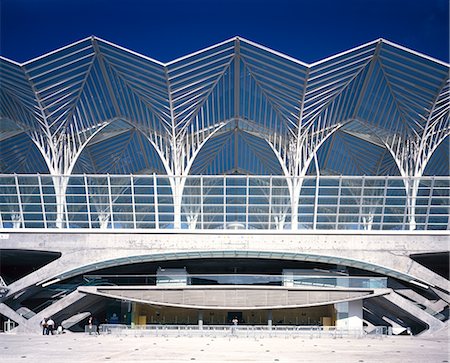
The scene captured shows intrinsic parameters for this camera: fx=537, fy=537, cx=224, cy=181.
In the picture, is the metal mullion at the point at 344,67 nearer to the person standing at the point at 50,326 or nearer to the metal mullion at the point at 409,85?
the metal mullion at the point at 409,85

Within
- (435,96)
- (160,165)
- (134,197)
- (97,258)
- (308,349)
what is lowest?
(308,349)

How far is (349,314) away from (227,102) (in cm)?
2277

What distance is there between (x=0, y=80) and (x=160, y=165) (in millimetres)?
27916

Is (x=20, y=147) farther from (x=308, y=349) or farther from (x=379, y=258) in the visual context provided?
(x=308, y=349)

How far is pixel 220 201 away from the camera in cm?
4944

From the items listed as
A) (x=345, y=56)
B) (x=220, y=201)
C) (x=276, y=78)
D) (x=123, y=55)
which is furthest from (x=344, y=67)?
(x=123, y=55)

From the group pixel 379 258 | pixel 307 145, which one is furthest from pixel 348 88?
pixel 379 258

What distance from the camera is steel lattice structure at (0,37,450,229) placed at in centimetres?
4522

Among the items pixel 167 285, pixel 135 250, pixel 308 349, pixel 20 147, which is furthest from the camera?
pixel 20 147

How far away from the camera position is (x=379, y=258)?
151 feet

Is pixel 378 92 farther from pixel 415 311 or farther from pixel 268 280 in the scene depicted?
pixel 268 280

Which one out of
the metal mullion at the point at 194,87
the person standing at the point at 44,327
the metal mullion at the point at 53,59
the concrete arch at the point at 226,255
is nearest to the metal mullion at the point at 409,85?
the metal mullion at the point at 194,87

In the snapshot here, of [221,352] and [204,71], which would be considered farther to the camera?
[204,71]

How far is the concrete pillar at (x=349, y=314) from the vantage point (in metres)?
43.7
